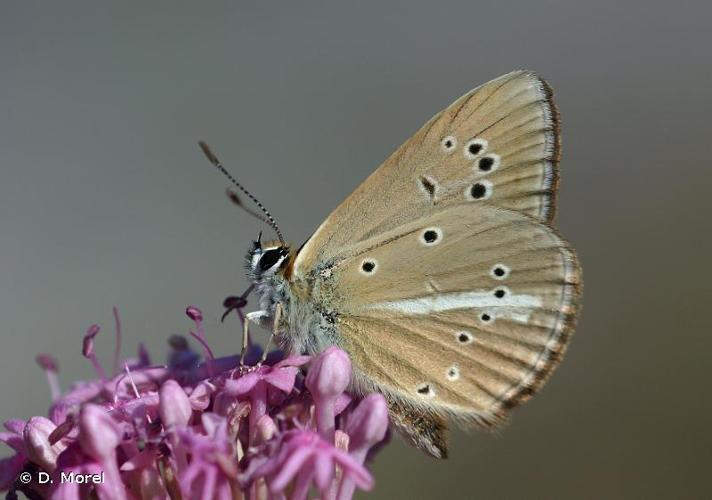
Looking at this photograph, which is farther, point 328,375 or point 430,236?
point 430,236

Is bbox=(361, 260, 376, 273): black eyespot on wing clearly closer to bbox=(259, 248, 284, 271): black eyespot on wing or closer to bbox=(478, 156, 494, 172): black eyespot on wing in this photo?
bbox=(259, 248, 284, 271): black eyespot on wing

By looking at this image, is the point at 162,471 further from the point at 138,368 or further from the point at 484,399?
the point at 484,399

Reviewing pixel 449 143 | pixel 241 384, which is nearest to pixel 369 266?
pixel 449 143

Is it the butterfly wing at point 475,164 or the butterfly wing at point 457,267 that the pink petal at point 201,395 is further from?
the butterfly wing at point 475,164

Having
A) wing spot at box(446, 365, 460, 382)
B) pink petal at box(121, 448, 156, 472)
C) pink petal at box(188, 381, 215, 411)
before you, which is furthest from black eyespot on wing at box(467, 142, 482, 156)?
pink petal at box(121, 448, 156, 472)

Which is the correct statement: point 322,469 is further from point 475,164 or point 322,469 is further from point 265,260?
point 475,164

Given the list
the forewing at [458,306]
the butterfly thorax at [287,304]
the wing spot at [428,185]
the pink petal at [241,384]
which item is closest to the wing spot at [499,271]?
the forewing at [458,306]

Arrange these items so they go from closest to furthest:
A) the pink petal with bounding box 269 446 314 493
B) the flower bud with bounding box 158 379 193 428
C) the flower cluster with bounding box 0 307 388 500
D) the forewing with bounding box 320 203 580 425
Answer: the pink petal with bounding box 269 446 314 493 → the flower cluster with bounding box 0 307 388 500 → the flower bud with bounding box 158 379 193 428 → the forewing with bounding box 320 203 580 425

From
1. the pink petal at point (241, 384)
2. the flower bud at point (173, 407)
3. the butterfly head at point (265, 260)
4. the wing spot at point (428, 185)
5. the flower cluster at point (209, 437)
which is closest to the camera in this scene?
the flower cluster at point (209, 437)
